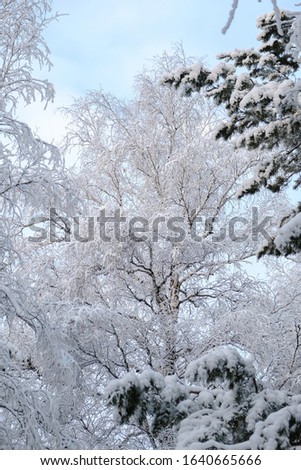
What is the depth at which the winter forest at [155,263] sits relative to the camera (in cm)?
430

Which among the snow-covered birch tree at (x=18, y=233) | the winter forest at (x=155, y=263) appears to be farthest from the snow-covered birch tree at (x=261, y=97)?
the snow-covered birch tree at (x=18, y=233)

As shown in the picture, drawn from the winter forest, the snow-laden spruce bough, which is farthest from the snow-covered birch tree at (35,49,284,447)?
the snow-laden spruce bough

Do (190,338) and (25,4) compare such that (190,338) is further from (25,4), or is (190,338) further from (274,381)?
(25,4)

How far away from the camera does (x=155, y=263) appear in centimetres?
851

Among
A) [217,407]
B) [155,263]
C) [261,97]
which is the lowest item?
[217,407]

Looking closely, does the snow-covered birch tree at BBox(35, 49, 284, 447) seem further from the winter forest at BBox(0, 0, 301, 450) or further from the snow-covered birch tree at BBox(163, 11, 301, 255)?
the snow-covered birch tree at BBox(163, 11, 301, 255)

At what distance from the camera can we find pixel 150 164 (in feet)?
32.4

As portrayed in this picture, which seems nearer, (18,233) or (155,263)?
(18,233)

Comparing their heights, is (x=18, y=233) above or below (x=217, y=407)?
above

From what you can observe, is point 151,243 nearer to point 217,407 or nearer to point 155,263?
point 155,263

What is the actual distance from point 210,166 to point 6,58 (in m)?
3.97

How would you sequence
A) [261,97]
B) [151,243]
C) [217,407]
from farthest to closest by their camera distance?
1. [151,243]
2. [261,97]
3. [217,407]

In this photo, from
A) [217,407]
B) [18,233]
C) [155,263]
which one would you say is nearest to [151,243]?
[155,263]
